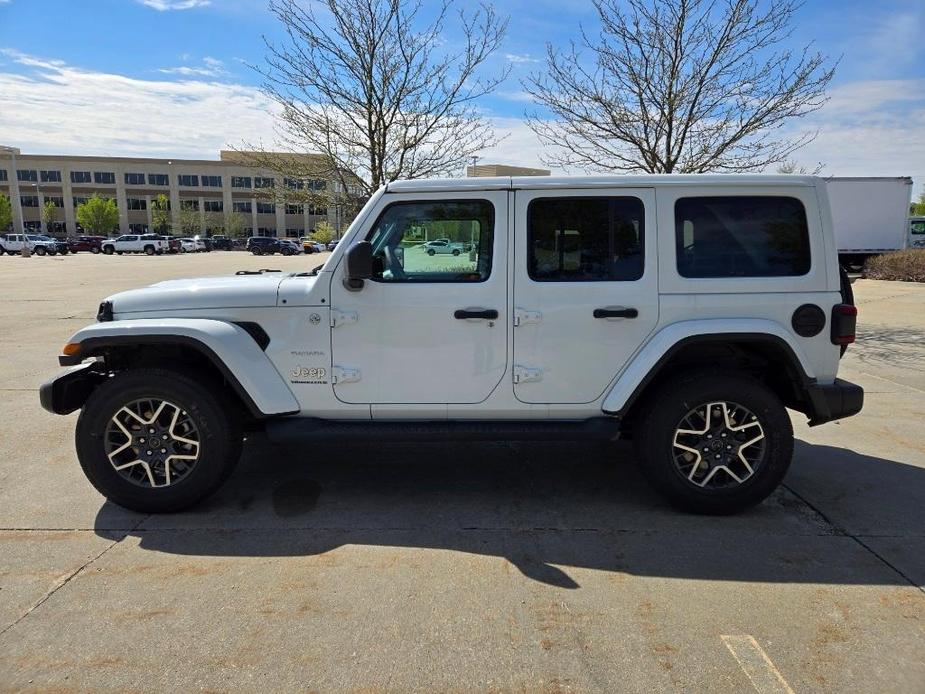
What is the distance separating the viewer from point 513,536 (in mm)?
3621

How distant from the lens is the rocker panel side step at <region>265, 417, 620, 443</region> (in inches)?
150

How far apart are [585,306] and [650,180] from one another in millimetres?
855

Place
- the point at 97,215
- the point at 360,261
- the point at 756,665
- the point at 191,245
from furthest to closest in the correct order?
the point at 97,215 < the point at 191,245 < the point at 360,261 < the point at 756,665

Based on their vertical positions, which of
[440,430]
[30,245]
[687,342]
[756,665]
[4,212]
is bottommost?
[756,665]

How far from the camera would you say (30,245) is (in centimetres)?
5816

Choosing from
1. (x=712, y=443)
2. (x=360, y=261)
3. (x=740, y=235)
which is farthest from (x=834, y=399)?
(x=360, y=261)

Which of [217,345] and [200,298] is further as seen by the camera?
[200,298]

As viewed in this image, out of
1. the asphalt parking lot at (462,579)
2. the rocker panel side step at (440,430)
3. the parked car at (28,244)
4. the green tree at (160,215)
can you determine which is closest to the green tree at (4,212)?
the green tree at (160,215)

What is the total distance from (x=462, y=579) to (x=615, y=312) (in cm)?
171

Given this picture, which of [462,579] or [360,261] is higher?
[360,261]

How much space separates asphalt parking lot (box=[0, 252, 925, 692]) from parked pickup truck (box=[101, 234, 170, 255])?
63355 millimetres

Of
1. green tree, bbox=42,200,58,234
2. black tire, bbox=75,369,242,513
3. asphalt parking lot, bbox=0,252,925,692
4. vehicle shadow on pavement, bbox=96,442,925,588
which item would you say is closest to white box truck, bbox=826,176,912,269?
asphalt parking lot, bbox=0,252,925,692

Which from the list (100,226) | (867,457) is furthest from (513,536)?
(100,226)

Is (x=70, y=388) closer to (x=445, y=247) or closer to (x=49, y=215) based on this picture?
(x=445, y=247)
